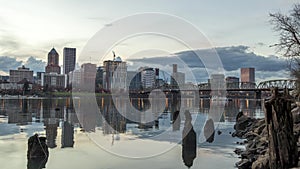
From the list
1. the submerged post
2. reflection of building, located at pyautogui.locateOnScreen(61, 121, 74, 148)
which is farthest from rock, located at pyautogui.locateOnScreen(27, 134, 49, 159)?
the submerged post

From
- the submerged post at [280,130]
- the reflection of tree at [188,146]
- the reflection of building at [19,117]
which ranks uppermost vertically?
the submerged post at [280,130]

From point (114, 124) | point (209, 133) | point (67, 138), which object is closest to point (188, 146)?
point (209, 133)

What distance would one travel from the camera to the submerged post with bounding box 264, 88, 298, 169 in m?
16.0

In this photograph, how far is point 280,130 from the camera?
1619 cm

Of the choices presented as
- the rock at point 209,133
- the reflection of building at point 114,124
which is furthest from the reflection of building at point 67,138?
the rock at point 209,133

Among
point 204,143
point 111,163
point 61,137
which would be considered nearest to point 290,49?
point 204,143

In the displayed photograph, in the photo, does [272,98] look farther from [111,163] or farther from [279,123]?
[111,163]

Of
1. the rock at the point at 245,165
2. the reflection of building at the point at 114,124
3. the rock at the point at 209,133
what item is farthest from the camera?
the reflection of building at the point at 114,124

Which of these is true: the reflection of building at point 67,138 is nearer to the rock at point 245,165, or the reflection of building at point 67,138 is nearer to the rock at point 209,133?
the rock at point 209,133

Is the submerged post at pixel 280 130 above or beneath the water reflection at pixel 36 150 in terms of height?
above

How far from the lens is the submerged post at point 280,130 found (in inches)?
629

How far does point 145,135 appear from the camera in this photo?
1591 inches

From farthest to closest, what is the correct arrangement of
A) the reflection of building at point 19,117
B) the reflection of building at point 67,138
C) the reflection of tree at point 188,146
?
the reflection of building at point 19,117 < the reflection of building at point 67,138 < the reflection of tree at point 188,146

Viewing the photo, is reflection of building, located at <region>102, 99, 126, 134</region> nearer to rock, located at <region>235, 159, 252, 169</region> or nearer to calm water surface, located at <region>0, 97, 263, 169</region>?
calm water surface, located at <region>0, 97, 263, 169</region>
